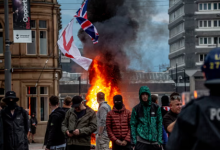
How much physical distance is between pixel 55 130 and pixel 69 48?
8.00 m

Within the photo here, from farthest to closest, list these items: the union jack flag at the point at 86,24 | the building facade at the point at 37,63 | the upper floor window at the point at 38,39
Result: 1. the upper floor window at the point at 38,39
2. the building facade at the point at 37,63
3. the union jack flag at the point at 86,24

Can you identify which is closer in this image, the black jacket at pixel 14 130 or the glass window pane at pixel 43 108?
the black jacket at pixel 14 130

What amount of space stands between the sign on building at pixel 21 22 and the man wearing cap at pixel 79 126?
8207 millimetres

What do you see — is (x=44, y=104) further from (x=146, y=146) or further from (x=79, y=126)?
(x=146, y=146)

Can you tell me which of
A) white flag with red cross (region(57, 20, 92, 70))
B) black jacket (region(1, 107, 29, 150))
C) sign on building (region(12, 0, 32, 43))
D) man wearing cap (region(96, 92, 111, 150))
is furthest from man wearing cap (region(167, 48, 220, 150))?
sign on building (region(12, 0, 32, 43))

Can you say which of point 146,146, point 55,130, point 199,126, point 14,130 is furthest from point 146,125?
point 199,126

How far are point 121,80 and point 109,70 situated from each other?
1476 mm

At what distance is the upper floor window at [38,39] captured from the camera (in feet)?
76.2

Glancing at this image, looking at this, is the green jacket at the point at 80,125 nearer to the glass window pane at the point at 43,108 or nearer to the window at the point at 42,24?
the glass window pane at the point at 43,108

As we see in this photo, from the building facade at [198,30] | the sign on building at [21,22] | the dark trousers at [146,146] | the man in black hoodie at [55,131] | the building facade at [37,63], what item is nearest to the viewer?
the dark trousers at [146,146]

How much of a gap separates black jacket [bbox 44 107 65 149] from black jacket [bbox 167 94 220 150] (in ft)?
21.1

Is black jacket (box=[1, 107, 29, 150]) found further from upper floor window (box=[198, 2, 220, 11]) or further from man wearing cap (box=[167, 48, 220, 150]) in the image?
upper floor window (box=[198, 2, 220, 11])

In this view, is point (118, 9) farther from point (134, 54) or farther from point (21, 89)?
point (21, 89)

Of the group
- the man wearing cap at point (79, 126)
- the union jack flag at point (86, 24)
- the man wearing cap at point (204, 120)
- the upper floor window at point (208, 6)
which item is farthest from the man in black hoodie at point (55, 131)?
the upper floor window at point (208, 6)
